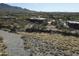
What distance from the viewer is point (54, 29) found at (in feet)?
Answer: 22.7

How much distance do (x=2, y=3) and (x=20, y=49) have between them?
2.98 ft

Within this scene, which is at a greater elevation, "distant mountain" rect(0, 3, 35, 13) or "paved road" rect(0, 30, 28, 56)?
"distant mountain" rect(0, 3, 35, 13)

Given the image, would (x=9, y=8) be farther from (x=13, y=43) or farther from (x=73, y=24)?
(x=73, y=24)

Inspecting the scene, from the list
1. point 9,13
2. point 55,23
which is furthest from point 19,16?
point 55,23

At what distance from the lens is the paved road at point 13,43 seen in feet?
22.6

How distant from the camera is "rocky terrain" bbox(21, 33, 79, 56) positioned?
6.84 meters

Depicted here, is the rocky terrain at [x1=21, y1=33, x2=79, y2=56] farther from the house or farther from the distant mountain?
the distant mountain

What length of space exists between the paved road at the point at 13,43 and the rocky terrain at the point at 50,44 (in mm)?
94

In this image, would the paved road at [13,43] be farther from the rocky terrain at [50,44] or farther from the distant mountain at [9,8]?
the distant mountain at [9,8]

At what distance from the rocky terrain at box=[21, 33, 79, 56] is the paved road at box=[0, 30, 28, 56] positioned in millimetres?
94

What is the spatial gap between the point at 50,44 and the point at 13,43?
68 centimetres

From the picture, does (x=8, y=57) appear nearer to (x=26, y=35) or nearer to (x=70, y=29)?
(x=26, y=35)

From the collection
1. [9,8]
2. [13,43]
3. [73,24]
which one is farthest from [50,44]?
[9,8]

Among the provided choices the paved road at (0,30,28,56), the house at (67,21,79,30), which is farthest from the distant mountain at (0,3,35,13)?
the house at (67,21,79,30)
